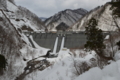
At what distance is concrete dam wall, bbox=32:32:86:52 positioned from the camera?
34031 millimetres

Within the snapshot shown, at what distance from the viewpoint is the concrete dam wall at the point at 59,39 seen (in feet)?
112

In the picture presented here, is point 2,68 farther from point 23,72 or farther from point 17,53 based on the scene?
point 17,53

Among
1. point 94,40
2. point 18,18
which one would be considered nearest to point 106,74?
point 94,40

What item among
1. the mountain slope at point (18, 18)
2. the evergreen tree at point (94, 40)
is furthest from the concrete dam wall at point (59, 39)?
the evergreen tree at point (94, 40)

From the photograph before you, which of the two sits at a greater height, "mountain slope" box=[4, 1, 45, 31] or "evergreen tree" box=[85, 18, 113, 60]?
"mountain slope" box=[4, 1, 45, 31]

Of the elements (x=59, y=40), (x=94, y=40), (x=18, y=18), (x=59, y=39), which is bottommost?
(x=59, y=40)

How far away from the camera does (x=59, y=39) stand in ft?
119

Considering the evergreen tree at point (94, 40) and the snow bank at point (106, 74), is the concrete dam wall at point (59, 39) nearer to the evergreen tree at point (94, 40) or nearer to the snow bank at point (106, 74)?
the evergreen tree at point (94, 40)

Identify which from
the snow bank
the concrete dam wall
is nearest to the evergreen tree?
the snow bank

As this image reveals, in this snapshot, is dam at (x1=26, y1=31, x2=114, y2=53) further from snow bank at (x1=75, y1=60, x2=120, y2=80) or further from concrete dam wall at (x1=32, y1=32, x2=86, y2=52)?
snow bank at (x1=75, y1=60, x2=120, y2=80)

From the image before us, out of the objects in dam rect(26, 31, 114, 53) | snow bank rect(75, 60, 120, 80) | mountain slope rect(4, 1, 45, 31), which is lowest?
dam rect(26, 31, 114, 53)

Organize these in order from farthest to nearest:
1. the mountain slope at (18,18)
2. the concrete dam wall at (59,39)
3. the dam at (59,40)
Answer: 1. the mountain slope at (18,18)
2. the concrete dam wall at (59,39)
3. the dam at (59,40)

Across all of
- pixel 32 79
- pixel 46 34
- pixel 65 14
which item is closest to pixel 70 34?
pixel 46 34

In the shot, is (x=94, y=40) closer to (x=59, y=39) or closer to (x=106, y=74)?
(x=106, y=74)
